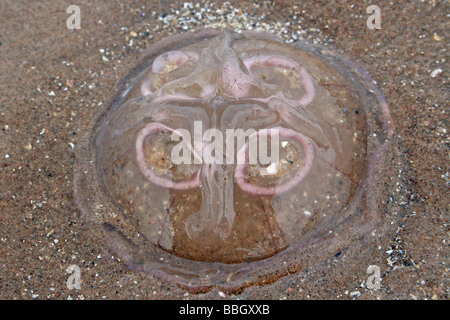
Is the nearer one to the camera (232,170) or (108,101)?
(232,170)

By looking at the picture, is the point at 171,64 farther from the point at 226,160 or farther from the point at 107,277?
the point at 107,277

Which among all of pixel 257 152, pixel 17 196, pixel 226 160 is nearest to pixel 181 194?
pixel 226 160

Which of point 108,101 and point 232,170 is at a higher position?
point 108,101

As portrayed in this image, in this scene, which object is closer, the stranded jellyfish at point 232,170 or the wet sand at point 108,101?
the stranded jellyfish at point 232,170
